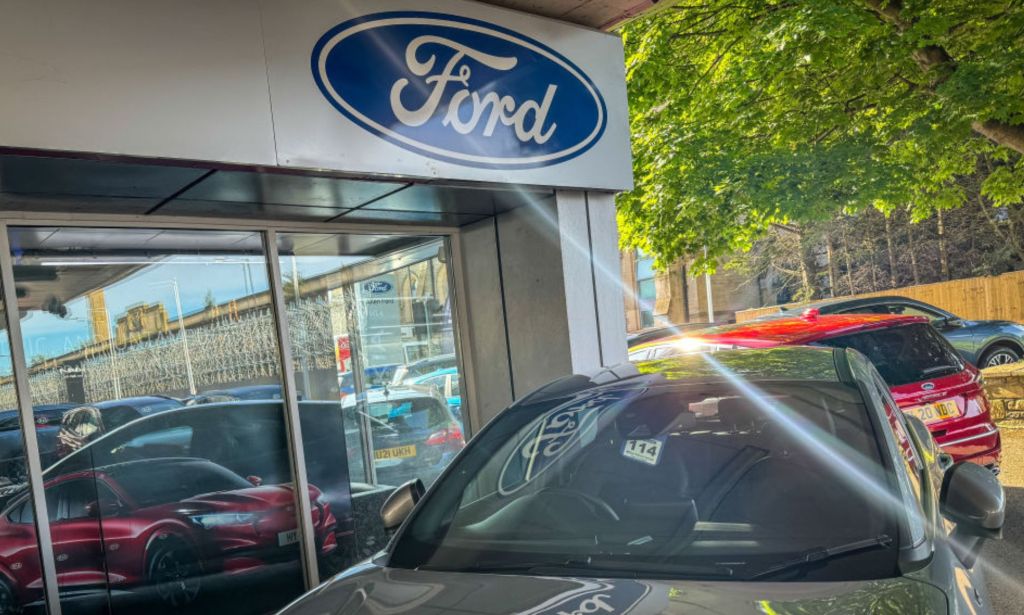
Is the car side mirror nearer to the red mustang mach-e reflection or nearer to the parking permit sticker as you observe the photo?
the parking permit sticker

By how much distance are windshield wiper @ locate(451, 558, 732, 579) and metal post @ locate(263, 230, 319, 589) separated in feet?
10.1

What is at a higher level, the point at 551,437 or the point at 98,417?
the point at 98,417

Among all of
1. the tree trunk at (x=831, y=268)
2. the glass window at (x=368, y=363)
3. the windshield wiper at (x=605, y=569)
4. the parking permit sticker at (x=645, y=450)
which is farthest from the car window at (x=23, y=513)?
the tree trunk at (x=831, y=268)

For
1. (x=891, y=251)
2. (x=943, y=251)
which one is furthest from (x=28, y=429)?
(x=891, y=251)

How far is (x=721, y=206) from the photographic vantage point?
10.8 m

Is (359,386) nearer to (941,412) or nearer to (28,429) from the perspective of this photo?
(28,429)

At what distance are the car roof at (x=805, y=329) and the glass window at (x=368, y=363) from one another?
2521mm

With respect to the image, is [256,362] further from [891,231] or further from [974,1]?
[891,231]

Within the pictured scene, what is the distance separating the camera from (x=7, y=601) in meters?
4.11

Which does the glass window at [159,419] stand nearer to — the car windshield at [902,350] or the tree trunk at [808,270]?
the car windshield at [902,350]

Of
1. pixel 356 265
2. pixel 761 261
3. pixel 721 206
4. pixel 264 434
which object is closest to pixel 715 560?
pixel 264 434

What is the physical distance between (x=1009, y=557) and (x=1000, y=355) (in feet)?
31.6

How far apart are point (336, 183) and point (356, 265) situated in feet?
5.31

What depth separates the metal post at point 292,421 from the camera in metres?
5.23
